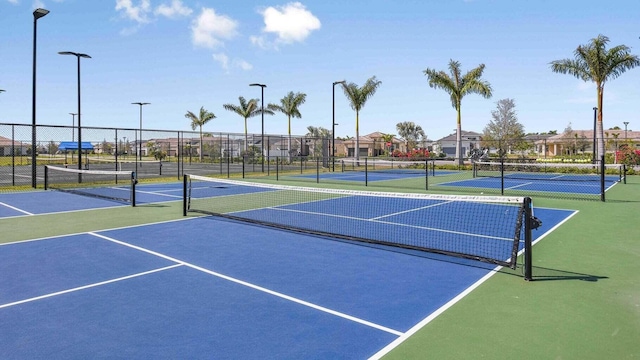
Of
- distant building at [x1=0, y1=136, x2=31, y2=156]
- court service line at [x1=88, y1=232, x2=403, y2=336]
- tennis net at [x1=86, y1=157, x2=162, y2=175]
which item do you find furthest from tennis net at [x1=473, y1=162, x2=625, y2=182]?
distant building at [x1=0, y1=136, x2=31, y2=156]

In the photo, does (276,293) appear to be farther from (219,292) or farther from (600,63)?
(600,63)

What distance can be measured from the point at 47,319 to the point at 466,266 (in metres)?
6.25

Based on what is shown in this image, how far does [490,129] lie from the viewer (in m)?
68.9

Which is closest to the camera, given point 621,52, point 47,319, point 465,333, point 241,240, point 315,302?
point 465,333

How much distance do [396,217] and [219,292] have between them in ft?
24.7

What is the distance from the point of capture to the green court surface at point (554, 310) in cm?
455

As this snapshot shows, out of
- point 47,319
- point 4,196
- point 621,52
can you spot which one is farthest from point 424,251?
point 621,52

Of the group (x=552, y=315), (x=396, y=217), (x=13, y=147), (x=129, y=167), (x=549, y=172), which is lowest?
(x=552, y=315)

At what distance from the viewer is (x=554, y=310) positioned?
18.6ft

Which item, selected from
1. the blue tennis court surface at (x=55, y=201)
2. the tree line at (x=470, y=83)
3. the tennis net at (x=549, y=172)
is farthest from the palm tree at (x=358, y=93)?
the blue tennis court surface at (x=55, y=201)

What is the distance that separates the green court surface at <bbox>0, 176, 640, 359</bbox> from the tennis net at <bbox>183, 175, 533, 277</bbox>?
74 centimetres

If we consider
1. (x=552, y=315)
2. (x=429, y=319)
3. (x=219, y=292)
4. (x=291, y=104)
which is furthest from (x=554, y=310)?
(x=291, y=104)

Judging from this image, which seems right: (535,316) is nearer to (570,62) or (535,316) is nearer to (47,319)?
(47,319)

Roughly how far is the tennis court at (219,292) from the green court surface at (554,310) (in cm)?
36
